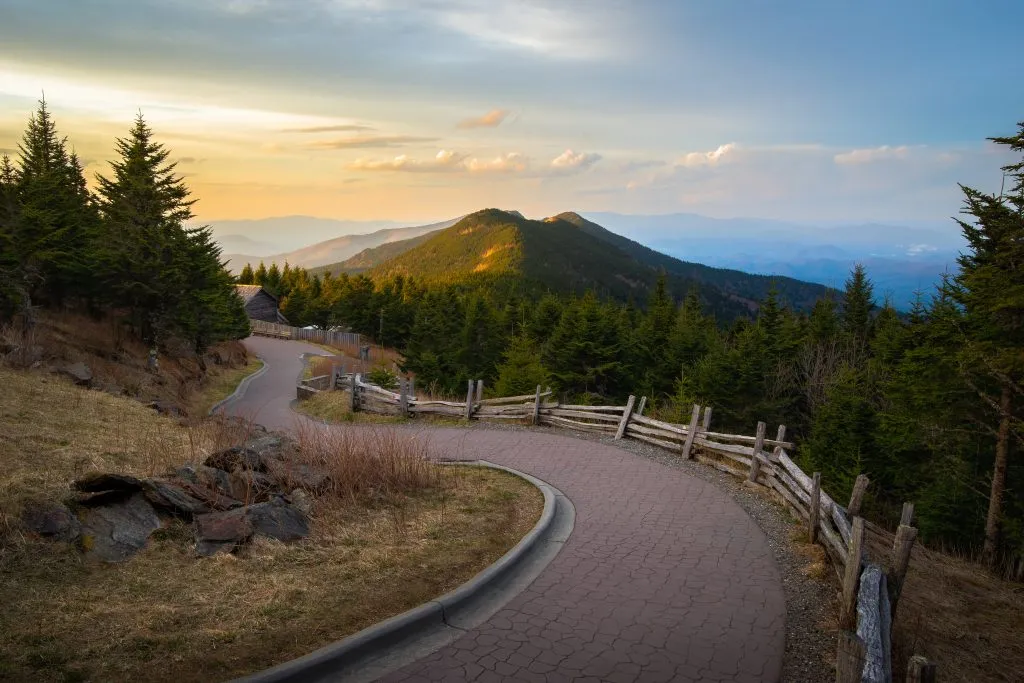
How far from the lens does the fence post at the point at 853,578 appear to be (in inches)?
236

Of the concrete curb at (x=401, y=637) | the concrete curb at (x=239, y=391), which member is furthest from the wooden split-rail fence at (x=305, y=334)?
the concrete curb at (x=401, y=637)

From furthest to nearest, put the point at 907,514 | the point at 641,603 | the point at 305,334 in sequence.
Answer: the point at 305,334 → the point at 907,514 → the point at 641,603

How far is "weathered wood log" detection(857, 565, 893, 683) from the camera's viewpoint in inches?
164

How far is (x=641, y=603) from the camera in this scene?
21.7 feet

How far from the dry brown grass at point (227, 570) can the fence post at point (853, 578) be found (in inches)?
149

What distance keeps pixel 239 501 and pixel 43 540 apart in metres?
Answer: 2.28

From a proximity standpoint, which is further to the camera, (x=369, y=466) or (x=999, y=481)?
(x=999, y=481)

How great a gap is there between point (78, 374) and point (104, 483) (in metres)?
12.7

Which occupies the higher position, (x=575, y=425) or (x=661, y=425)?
(x=661, y=425)

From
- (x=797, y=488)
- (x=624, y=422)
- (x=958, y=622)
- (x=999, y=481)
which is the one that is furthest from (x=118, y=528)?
(x=999, y=481)

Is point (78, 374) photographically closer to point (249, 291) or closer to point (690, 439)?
point (690, 439)

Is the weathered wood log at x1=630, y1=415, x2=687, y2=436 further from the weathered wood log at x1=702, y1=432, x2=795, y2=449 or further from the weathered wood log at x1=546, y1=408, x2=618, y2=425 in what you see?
the weathered wood log at x1=702, y1=432, x2=795, y2=449

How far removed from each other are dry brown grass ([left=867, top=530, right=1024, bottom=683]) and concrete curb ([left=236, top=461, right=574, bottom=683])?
3.91 metres

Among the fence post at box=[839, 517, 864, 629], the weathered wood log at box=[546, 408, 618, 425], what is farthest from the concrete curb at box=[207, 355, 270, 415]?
the fence post at box=[839, 517, 864, 629]
